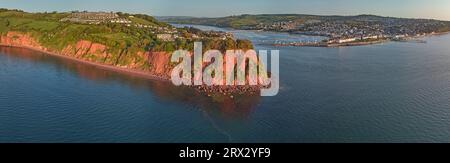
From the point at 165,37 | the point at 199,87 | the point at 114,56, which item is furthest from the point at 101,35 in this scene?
the point at 199,87

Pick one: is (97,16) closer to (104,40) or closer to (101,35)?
(101,35)

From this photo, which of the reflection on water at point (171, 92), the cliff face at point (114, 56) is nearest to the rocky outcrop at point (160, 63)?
the cliff face at point (114, 56)

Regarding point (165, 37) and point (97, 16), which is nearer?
point (165, 37)

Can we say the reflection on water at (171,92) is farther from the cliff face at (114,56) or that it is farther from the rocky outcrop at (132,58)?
the cliff face at (114,56)

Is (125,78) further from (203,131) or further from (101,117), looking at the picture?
(203,131)

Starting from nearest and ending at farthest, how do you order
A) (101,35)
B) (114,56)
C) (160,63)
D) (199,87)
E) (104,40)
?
(199,87), (160,63), (114,56), (104,40), (101,35)

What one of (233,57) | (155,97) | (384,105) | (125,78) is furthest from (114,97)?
(384,105)
